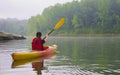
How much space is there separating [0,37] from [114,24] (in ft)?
200

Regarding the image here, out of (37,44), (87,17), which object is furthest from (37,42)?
(87,17)

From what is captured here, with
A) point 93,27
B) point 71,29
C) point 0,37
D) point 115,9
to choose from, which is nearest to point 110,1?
point 115,9

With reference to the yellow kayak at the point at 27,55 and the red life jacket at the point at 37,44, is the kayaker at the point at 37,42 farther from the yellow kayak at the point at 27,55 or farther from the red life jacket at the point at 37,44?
the yellow kayak at the point at 27,55

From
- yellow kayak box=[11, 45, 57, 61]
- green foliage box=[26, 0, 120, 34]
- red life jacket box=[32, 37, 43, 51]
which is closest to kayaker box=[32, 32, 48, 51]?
red life jacket box=[32, 37, 43, 51]

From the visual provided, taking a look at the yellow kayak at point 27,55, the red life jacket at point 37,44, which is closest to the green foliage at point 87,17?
the red life jacket at point 37,44

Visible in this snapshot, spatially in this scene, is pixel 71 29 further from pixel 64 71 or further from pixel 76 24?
pixel 64 71

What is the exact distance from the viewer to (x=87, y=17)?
11450 cm

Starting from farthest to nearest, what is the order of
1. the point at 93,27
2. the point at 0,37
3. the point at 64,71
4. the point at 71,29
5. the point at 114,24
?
the point at 71,29 → the point at 93,27 → the point at 114,24 → the point at 0,37 → the point at 64,71

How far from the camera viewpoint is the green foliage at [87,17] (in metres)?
105

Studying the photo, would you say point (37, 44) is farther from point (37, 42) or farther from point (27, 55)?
point (27, 55)

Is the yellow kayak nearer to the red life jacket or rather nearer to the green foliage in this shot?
the red life jacket

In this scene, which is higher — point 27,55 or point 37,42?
point 37,42

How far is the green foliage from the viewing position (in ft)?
344

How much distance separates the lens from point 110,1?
10781 cm
